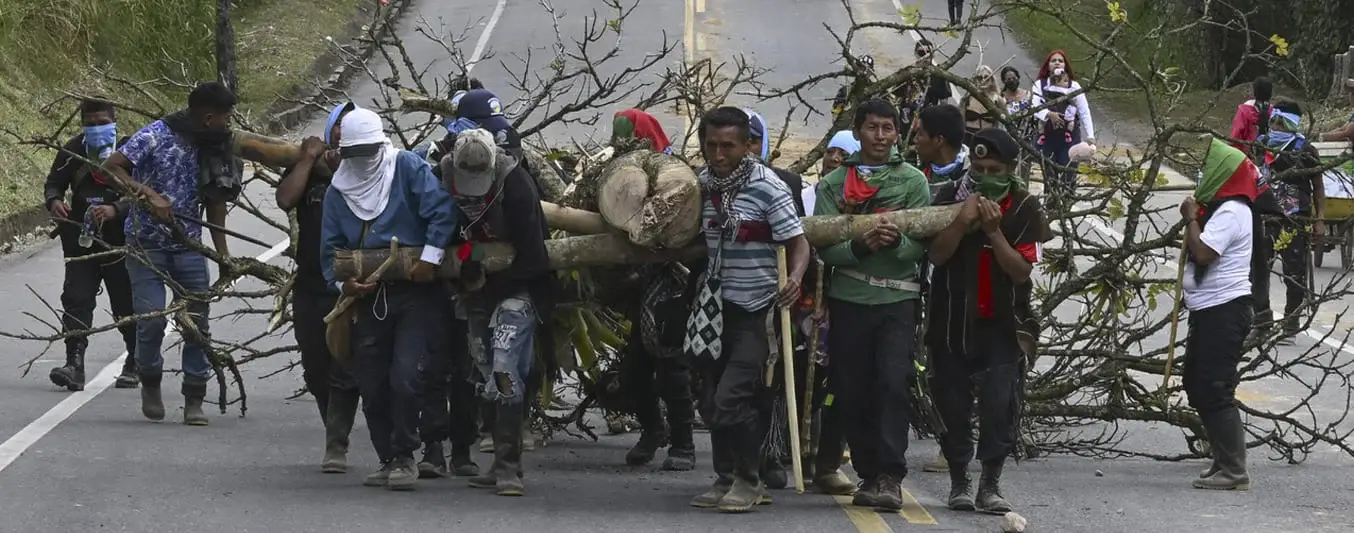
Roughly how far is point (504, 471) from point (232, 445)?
1.92m

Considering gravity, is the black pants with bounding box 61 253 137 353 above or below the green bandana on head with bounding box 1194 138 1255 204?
below

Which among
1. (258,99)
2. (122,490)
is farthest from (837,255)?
(258,99)

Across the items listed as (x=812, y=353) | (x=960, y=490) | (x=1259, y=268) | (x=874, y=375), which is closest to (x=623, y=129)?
(x=812, y=353)

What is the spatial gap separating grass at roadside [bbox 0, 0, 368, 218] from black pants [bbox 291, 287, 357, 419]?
10585mm

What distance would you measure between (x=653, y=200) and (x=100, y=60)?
1918 cm

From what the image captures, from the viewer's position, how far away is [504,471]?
847 cm

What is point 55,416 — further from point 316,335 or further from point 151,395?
point 316,335

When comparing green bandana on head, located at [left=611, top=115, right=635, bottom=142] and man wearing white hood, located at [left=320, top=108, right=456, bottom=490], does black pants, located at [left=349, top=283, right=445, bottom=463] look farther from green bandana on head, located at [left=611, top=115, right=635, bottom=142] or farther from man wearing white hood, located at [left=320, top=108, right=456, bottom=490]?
green bandana on head, located at [left=611, top=115, right=635, bottom=142]

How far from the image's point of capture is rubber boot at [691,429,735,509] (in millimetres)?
8148

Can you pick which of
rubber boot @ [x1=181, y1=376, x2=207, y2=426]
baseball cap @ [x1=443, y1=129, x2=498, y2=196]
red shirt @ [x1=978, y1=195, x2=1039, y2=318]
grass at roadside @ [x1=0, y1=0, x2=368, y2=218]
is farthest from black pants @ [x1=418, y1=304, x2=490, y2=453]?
grass at roadside @ [x1=0, y1=0, x2=368, y2=218]

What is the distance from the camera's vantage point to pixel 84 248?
11680 mm

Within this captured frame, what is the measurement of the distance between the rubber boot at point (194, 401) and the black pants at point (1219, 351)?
489 cm

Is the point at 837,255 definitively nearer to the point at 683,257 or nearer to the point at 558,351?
the point at 683,257

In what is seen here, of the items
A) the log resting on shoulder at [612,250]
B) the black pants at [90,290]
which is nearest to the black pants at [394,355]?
the log resting on shoulder at [612,250]
